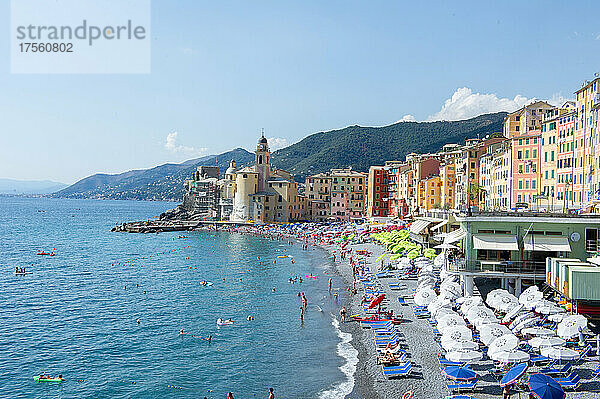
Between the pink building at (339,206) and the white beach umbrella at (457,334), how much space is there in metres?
119

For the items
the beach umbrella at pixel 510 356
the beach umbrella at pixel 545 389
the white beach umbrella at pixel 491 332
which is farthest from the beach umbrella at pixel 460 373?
the beach umbrella at pixel 545 389

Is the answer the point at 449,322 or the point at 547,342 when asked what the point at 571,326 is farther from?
the point at 449,322

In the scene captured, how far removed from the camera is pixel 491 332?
28406 millimetres

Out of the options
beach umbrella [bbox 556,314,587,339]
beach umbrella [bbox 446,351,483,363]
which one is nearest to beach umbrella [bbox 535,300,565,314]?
beach umbrella [bbox 556,314,587,339]

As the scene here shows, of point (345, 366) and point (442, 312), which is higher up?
point (442, 312)

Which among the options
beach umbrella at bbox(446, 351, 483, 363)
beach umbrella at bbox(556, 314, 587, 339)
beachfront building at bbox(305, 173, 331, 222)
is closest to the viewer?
beach umbrella at bbox(446, 351, 483, 363)

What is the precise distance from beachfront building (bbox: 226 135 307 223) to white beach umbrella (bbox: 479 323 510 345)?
116299 millimetres

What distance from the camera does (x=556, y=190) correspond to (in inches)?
2149

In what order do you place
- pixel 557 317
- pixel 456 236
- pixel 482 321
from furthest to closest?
pixel 456 236 → pixel 482 321 → pixel 557 317

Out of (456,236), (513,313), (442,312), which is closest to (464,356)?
(442,312)

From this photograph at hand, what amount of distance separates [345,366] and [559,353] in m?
11.4

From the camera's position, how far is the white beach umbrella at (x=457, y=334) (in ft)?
91.5

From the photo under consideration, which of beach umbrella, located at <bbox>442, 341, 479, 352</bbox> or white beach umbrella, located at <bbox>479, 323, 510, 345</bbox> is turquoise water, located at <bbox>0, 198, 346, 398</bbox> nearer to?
Result: beach umbrella, located at <bbox>442, 341, 479, 352</bbox>

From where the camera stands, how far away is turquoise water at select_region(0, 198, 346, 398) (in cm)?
2911
